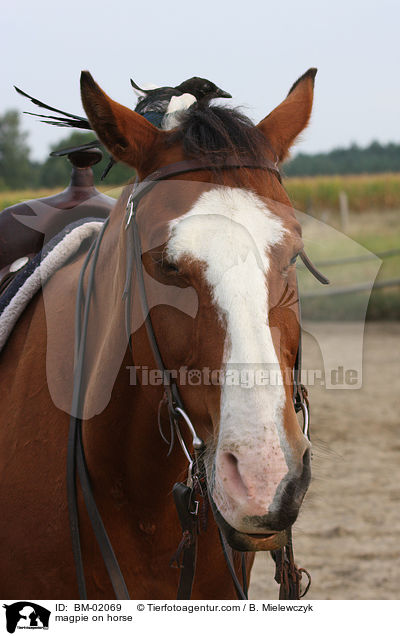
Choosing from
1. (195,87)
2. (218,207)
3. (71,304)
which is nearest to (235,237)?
(218,207)

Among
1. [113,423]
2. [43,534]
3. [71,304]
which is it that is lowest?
[43,534]

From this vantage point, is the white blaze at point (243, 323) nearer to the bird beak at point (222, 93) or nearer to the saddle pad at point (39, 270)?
the bird beak at point (222, 93)

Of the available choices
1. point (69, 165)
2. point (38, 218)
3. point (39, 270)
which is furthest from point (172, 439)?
point (69, 165)

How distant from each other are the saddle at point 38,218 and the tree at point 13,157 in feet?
8.55

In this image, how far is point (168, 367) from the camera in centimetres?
157

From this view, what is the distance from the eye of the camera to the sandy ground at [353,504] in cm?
354

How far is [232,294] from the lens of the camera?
54.1 inches

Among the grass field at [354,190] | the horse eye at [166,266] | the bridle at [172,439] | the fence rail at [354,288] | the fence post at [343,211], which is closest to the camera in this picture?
the horse eye at [166,266]

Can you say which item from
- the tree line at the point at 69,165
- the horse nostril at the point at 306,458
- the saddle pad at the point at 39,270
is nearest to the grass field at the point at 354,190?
the tree line at the point at 69,165

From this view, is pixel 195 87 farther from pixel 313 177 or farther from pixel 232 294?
pixel 313 177

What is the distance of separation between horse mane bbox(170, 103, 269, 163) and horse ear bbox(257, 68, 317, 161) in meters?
0.09

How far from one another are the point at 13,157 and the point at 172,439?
6.12 metres

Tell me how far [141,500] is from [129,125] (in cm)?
104

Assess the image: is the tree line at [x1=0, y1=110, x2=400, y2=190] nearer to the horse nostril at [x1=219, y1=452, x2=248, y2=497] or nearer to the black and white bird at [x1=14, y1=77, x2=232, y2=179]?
the black and white bird at [x1=14, y1=77, x2=232, y2=179]
